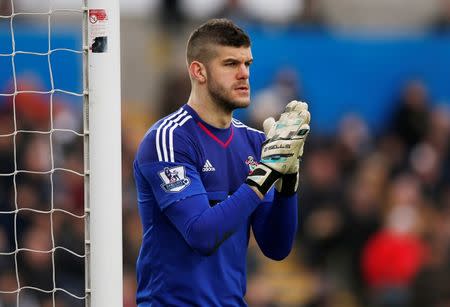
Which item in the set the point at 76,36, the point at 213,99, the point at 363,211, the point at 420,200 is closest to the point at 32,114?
the point at 76,36

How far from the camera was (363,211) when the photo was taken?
11.4 metres

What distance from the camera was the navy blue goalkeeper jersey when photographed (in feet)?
16.8

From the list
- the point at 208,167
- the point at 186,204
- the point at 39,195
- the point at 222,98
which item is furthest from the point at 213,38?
the point at 39,195

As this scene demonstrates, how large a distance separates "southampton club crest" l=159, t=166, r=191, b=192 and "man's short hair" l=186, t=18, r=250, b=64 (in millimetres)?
592

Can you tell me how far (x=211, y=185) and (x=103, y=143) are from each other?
0.54 m

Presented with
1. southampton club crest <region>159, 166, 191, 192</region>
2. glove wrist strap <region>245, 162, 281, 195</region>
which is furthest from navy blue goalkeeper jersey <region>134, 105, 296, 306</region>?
glove wrist strap <region>245, 162, 281, 195</region>

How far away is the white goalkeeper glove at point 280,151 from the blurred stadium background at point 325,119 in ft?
15.7

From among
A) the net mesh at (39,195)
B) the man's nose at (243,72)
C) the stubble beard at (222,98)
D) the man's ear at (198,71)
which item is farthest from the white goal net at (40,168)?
the man's nose at (243,72)

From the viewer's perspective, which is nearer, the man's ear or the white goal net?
the man's ear

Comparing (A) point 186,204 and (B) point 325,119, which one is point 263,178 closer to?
(A) point 186,204

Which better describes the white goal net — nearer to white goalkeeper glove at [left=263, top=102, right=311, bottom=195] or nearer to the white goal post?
the white goal post

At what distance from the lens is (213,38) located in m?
5.37

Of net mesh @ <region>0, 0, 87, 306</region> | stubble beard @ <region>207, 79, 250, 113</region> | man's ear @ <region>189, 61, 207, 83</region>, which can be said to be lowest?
net mesh @ <region>0, 0, 87, 306</region>

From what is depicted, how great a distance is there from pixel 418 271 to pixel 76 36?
4.06 metres
